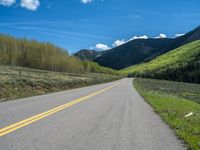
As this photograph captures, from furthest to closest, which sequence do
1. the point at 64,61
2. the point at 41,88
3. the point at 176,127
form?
the point at 64,61
the point at 41,88
the point at 176,127

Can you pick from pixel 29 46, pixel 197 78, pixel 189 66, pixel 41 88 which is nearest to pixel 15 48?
pixel 29 46

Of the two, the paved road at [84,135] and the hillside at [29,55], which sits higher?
the hillside at [29,55]

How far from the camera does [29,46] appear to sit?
98188 millimetres

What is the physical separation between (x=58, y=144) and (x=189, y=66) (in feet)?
506

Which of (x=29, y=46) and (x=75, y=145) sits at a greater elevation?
(x=29, y=46)

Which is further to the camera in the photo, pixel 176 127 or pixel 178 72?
pixel 178 72

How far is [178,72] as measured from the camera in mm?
152250

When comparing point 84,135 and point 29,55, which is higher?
point 29,55

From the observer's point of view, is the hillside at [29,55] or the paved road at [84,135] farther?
the hillside at [29,55]

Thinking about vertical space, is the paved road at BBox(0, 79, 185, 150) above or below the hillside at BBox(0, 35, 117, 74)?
below

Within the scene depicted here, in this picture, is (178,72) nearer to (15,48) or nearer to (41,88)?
(15,48)

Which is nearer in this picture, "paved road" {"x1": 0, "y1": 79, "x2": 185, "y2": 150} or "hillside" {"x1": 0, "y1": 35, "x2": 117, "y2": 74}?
"paved road" {"x1": 0, "y1": 79, "x2": 185, "y2": 150}

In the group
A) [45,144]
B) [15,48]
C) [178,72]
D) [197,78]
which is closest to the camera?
[45,144]

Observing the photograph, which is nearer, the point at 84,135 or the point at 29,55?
the point at 84,135
